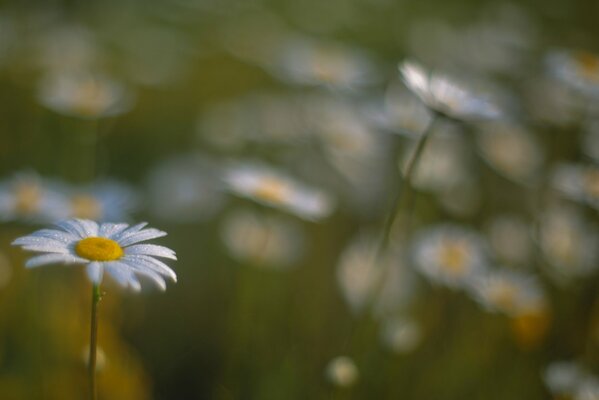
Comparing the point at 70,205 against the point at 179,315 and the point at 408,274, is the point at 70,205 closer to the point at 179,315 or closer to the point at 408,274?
the point at 179,315

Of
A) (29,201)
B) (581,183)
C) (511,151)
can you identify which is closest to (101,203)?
(29,201)

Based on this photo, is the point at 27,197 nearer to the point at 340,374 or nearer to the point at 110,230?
the point at 110,230

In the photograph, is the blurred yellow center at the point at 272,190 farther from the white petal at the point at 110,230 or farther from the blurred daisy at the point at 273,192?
the white petal at the point at 110,230

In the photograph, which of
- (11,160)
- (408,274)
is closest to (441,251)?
(408,274)

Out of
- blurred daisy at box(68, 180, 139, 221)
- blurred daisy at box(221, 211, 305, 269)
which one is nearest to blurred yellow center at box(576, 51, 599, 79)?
blurred daisy at box(221, 211, 305, 269)

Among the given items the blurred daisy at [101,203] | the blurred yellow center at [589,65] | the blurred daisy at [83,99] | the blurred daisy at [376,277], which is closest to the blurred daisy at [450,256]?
the blurred daisy at [376,277]
